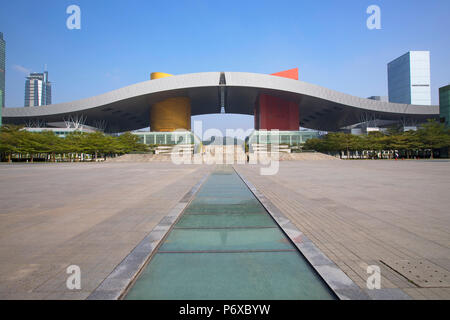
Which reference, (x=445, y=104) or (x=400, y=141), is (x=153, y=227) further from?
(x=445, y=104)

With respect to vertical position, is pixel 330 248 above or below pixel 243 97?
below

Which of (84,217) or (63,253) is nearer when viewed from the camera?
(63,253)

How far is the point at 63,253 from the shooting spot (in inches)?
148

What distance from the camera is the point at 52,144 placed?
44.0m

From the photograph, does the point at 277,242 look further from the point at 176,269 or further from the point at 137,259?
the point at 137,259

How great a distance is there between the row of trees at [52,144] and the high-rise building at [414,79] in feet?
535

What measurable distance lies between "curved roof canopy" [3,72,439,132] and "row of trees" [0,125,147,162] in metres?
11.9

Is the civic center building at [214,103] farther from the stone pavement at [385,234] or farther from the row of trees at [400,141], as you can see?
the stone pavement at [385,234]

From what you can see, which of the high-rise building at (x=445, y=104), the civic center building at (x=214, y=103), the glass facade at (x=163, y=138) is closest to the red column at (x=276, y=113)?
the civic center building at (x=214, y=103)

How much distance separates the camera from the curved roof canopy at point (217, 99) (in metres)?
56.7
